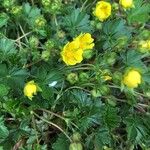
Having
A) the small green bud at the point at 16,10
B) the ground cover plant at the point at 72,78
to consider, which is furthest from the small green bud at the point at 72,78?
the small green bud at the point at 16,10

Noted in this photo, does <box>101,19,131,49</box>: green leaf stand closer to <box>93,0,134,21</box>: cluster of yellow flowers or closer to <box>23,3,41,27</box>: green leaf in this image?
<box>93,0,134,21</box>: cluster of yellow flowers

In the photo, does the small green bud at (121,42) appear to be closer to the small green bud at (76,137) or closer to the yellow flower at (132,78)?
the yellow flower at (132,78)

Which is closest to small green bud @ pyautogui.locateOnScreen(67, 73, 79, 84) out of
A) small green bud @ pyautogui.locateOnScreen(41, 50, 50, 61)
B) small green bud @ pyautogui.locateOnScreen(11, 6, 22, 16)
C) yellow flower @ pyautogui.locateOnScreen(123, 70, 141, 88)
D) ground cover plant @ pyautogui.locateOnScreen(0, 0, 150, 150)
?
ground cover plant @ pyautogui.locateOnScreen(0, 0, 150, 150)

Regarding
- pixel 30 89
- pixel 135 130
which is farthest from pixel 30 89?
pixel 135 130

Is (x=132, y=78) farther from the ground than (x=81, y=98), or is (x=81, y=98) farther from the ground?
(x=132, y=78)

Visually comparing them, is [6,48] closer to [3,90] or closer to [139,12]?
[3,90]

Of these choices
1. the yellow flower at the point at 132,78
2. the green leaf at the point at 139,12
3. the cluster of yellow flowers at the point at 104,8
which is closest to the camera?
the yellow flower at the point at 132,78

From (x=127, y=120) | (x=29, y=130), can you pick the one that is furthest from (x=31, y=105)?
(x=127, y=120)
